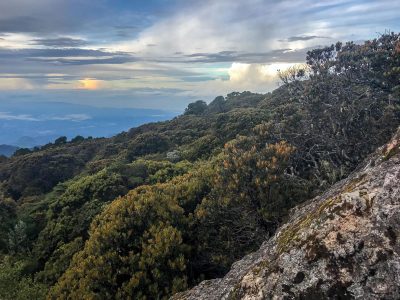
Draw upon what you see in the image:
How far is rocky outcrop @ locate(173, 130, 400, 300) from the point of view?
6027 millimetres

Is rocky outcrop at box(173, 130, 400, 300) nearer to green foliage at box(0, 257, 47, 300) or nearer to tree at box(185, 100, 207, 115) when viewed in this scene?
green foliage at box(0, 257, 47, 300)

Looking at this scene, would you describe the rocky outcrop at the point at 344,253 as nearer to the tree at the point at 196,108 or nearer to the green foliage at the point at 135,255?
the green foliage at the point at 135,255

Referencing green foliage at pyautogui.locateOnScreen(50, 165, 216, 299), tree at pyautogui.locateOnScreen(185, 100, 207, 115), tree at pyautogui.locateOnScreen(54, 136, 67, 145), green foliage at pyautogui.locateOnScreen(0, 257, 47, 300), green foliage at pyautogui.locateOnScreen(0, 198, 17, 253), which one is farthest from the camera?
tree at pyautogui.locateOnScreen(185, 100, 207, 115)

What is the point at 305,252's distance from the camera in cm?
673

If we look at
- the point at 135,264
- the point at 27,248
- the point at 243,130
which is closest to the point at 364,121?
the point at 135,264

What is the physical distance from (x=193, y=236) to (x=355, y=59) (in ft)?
78.0

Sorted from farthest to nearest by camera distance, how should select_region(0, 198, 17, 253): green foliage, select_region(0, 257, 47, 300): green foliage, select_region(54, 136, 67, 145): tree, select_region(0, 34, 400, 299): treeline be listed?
select_region(54, 136, 67, 145): tree < select_region(0, 198, 17, 253): green foliage < select_region(0, 257, 47, 300): green foliage < select_region(0, 34, 400, 299): treeline

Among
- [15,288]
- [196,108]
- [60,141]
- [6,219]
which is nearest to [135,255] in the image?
[15,288]

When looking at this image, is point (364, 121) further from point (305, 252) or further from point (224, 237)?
point (305, 252)

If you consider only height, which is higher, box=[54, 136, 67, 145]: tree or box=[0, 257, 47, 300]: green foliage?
box=[0, 257, 47, 300]: green foliage

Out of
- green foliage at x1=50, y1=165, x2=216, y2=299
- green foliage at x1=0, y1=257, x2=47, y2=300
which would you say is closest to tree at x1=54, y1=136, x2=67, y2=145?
green foliage at x1=0, y1=257, x2=47, y2=300

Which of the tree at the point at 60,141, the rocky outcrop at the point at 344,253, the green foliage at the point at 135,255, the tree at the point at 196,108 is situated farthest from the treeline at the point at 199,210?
the tree at the point at 196,108

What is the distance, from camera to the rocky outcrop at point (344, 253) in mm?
6027

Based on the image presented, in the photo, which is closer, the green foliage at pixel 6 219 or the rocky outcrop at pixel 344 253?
the rocky outcrop at pixel 344 253
